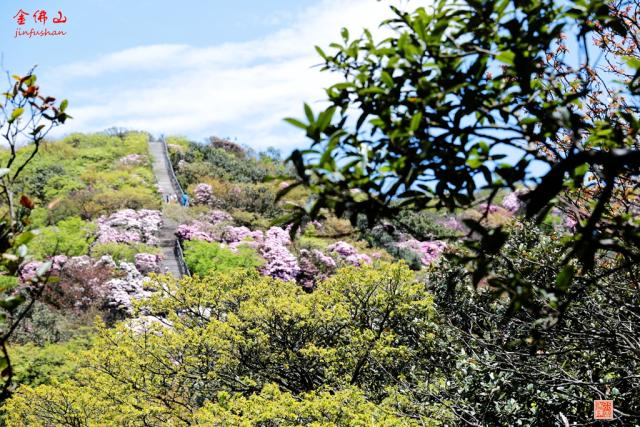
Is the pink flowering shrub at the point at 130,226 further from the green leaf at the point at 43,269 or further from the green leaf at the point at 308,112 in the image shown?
the green leaf at the point at 308,112

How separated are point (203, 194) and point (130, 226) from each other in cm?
587

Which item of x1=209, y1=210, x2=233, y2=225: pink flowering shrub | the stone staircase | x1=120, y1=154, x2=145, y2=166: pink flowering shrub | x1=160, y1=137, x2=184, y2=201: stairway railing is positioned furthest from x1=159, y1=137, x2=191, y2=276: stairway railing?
x1=209, y1=210, x2=233, y2=225: pink flowering shrub

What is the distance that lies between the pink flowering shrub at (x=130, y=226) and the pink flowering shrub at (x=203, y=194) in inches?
141

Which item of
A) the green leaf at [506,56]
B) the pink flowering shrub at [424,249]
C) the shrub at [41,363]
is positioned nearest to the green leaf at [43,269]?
the green leaf at [506,56]

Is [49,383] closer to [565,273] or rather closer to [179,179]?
[565,273]

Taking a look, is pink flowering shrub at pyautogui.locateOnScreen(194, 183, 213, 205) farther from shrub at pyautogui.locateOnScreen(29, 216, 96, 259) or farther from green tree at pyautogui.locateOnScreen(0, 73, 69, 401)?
green tree at pyautogui.locateOnScreen(0, 73, 69, 401)

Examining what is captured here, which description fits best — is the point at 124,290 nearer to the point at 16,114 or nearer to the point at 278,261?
the point at 278,261

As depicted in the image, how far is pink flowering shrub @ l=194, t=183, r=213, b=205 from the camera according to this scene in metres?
28.2

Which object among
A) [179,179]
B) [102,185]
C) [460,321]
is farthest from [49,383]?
[179,179]

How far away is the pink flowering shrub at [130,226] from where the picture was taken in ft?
71.4

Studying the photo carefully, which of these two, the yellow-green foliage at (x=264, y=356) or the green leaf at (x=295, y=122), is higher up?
the green leaf at (x=295, y=122)

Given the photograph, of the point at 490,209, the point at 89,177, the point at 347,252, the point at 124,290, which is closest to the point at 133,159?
the point at 89,177

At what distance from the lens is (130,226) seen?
23.0 meters

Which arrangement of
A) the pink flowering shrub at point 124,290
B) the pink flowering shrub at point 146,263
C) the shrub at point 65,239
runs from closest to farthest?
the pink flowering shrub at point 124,290 → the shrub at point 65,239 → the pink flowering shrub at point 146,263
